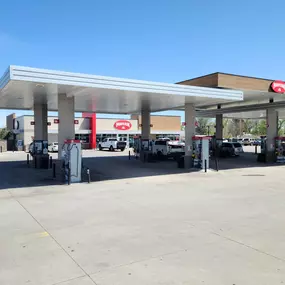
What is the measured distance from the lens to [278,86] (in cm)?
2058

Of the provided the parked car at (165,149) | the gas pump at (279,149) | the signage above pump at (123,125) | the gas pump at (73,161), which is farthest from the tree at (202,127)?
the gas pump at (73,161)

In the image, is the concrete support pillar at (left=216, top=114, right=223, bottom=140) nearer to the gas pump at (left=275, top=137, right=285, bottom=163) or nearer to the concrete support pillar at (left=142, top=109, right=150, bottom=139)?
the gas pump at (left=275, top=137, right=285, bottom=163)

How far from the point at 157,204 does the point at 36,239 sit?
4.32 metres

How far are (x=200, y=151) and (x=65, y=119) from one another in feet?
29.0

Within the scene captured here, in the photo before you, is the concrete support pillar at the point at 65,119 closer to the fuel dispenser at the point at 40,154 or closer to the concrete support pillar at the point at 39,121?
the fuel dispenser at the point at 40,154

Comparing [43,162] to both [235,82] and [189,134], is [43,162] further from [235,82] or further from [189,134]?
[235,82]

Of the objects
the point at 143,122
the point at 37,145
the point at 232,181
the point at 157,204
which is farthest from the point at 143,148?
the point at 157,204

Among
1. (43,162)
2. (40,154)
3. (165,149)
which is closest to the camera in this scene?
(43,162)

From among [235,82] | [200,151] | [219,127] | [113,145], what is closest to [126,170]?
[200,151]

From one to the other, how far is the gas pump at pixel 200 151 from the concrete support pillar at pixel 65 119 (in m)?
8.25

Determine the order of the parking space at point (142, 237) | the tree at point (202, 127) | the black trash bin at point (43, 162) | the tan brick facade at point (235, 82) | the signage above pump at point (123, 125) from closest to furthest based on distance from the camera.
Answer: the parking space at point (142, 237) → the tan brick facade at point (235, 82) → the black trash bin at point (43, 162) → the signage above pump at point (123, 125) → the tree at point (202, 127)

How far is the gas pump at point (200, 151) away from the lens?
19781 millimetres

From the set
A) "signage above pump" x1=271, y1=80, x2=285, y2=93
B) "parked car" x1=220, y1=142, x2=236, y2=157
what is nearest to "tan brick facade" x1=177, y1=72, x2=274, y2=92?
"signage above pump" x1=271, y1=80, x2=285, y2=93

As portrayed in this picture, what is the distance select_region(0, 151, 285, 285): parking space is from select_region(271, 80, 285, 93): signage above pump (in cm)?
1039
